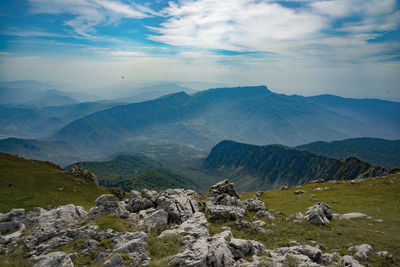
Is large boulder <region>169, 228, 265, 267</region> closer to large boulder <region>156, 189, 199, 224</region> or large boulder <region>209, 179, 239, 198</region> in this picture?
large boulder <region>156, 189, 199, 224</region>

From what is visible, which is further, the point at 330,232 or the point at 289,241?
the point at 330,232

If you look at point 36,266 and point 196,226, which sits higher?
point 36,266

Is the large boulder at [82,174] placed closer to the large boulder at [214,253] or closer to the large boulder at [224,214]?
the large boulder at [224,214]

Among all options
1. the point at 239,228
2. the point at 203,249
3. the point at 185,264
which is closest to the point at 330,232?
the point at 239,228

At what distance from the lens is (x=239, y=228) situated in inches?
1280

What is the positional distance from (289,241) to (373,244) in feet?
33.4

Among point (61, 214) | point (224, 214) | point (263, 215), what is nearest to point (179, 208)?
point (224, 214)

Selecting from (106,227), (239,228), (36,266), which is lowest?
(239,228)

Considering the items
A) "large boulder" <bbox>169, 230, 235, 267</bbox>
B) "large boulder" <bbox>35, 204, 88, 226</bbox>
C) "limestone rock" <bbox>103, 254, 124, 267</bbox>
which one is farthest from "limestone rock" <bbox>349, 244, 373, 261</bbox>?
"large boulder" <bbox>35, 204, 88, 226</bbox>

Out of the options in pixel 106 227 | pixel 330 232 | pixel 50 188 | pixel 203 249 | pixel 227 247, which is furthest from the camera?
pixel 50 188

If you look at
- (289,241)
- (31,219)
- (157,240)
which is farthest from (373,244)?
(31,219)

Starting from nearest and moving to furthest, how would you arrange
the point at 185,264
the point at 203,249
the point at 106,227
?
1. the point at 185,264
2. the point at 203,249
3. the point at 106,227

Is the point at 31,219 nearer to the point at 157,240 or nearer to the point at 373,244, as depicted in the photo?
the point at 157,240

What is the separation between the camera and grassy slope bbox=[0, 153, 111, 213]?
57.2m
